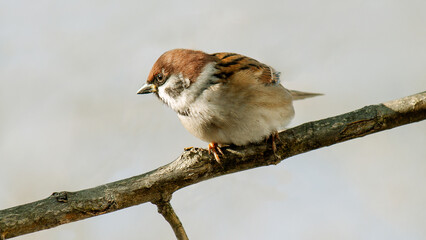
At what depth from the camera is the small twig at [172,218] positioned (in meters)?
2.67

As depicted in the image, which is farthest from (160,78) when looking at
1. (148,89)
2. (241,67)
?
(241,67)

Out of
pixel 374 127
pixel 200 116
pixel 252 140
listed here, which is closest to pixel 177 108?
pixel 200 116

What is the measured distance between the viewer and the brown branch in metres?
2.56

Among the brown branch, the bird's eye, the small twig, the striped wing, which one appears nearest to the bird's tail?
the striped wing

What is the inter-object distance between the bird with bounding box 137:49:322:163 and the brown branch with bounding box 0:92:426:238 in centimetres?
8

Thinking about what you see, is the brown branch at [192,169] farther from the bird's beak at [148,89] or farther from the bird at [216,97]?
the bird's beak at [148,89]

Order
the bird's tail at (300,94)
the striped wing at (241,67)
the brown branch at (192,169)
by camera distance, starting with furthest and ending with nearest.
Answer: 1. the bird's tail at (300,94)
2. the striped wing at (241,67)
3. the brown branch at (192,169)

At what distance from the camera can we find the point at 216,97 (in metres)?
3.03

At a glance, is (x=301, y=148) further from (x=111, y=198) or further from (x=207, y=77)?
(x=111, y=198)

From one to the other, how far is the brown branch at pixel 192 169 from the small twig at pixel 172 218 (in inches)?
1.8

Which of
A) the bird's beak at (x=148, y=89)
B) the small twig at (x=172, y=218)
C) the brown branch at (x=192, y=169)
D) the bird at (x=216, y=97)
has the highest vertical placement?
the bird's beak at (x=148, y=89)

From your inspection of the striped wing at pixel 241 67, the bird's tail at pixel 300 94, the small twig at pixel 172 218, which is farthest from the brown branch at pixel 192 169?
the bird's tail at pixel 300 94

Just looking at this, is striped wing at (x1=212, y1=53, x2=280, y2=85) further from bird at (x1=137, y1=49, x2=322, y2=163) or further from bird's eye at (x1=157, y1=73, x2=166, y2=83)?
bird's eye at (x1=157, y1=73, x2=166, y2=83)

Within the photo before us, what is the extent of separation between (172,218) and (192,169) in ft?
1.01
